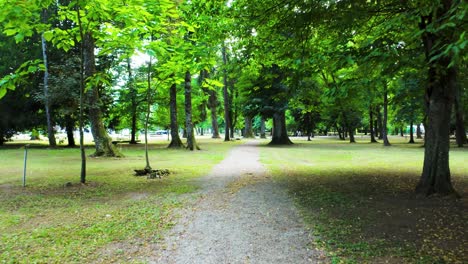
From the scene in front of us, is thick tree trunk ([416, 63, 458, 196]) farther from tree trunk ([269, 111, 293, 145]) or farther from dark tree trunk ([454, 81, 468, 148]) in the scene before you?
tree trunk ([269, 111, 293, 145])

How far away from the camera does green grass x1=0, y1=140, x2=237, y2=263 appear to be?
430 centimetres

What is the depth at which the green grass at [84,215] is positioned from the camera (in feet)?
14.1

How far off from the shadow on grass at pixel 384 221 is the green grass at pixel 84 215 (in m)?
2.55

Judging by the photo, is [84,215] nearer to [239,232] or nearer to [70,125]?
[239,232]

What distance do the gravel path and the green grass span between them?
0.37 meters

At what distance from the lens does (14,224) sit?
5453 mm

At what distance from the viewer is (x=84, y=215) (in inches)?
236

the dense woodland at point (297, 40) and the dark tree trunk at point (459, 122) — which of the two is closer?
the dense woodland at point (297, 40)

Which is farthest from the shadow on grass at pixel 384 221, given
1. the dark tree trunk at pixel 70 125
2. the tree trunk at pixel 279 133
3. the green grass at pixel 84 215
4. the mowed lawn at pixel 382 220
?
the dark tree trunk at pixel 70 125

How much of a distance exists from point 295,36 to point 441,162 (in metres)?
4.60

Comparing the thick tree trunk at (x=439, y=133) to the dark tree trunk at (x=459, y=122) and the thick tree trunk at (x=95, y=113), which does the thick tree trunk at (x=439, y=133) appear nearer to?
the thick tree trunk at (x=95, y=113)

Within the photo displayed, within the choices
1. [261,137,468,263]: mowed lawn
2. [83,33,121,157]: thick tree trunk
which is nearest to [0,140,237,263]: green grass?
[261,137,468,263]: mowed lawn

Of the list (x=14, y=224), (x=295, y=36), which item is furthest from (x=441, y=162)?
(x=14, y=224)

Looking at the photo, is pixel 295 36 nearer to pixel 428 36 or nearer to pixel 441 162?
pixel 428 36
